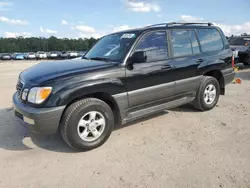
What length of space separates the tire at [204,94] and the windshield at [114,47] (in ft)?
6.32

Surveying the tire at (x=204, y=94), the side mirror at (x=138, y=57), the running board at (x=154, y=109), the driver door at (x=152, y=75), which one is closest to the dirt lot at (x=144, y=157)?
the running board at (x=154, y=109)

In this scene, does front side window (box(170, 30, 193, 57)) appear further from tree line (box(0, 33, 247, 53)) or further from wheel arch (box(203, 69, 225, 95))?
tree line (box(0, 33, 247, 53))

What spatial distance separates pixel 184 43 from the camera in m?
4.74

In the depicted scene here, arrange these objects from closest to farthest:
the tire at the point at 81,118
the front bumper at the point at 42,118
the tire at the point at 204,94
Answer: the front bumper at the point at 42,118 < the tire at the point at 81,118 < the tire at the point at 204,94

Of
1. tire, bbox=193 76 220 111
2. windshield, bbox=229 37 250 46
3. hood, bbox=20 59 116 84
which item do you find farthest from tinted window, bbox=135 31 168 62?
windshield, bbox=229 37 250 46

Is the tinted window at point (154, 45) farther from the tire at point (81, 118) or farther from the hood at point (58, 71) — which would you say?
the tire at point (81, 118)

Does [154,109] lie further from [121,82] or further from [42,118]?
[42,118]

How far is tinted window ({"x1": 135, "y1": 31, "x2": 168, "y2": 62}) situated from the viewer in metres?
4.14

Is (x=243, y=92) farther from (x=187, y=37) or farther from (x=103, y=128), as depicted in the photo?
(x=103, y=128)

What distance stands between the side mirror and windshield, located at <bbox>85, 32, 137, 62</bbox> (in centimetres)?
16

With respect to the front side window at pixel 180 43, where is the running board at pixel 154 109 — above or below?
below

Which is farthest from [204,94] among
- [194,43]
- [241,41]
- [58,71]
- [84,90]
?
[241,41]

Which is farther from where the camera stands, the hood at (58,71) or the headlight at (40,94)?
the hood at (58,71)

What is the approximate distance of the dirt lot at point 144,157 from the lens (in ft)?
9.40
